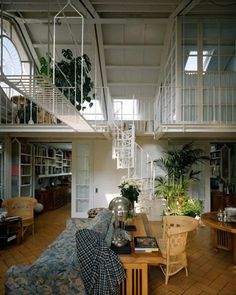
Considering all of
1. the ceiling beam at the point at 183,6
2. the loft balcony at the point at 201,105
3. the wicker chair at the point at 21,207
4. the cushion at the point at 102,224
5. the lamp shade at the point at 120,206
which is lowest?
the wicker chair at the point at 21,207

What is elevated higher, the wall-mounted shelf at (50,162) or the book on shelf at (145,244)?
the wall-mounted shelf at (50,162)

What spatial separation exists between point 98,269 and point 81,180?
5.11 m

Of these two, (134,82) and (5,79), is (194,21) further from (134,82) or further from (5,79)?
(5,79)

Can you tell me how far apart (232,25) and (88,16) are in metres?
3.10

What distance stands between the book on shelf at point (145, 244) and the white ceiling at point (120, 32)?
3.64 meters

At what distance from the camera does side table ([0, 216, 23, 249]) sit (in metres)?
4.58

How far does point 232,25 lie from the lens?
555 centimetres

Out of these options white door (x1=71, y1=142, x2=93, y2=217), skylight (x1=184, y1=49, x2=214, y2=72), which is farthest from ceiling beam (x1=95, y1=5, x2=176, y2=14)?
white door (x1=71, y1=142, x2=93, y2=217)

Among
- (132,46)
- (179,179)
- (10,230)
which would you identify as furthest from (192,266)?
(132,46)

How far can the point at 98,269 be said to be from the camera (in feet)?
6.68

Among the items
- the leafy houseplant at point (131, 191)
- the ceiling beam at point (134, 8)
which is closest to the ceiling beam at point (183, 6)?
the ceiling beam at point (134, 8)

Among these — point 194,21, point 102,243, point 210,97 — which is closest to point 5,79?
point 102,243

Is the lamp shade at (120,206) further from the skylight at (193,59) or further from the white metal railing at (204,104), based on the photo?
the skylight at (193,59)

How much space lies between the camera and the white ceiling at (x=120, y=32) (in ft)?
16.8
